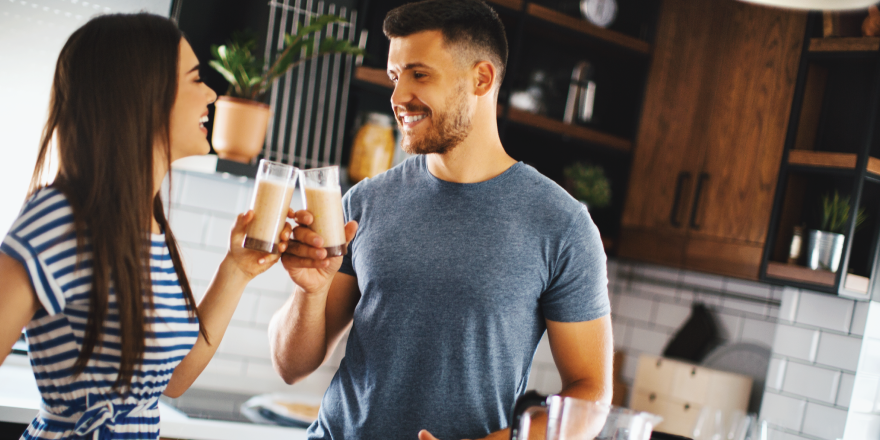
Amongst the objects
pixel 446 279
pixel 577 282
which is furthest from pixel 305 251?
pixel 577 282

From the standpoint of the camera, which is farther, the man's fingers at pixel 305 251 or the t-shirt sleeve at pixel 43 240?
the man's fingers at pixel 305 251

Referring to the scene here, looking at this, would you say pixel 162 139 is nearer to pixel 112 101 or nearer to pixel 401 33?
pixel 112 101

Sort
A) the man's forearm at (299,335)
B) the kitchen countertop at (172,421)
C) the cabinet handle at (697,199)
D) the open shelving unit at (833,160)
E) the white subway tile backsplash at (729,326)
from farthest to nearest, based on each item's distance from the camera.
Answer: the white subway tile backsplash at (729,326), the cabinet handle at (697,199), the open shelving unit at (833,160), the kitchen countertop at (172,421), the man's forearm at (299,335)

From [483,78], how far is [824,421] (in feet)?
5.97

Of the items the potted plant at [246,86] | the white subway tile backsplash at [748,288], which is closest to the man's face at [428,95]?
the potted plant at [246,86]

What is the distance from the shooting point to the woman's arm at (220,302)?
129cm

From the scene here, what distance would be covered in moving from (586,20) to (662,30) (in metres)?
0.37

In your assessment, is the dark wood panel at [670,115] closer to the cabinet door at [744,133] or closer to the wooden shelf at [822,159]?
the cabinet door at [744,133]

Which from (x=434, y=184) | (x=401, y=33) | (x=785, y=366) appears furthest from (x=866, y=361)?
(x=401, y=33)

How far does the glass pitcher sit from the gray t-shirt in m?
0.46

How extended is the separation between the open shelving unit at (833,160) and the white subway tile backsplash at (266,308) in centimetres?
172

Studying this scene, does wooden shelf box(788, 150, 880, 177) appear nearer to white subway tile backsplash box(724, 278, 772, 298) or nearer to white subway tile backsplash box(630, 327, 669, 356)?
white subway tile backsplash box(724, 278, 772, 298)

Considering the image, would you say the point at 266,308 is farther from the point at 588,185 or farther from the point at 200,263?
the point at 588,185

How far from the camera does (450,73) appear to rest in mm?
1499
